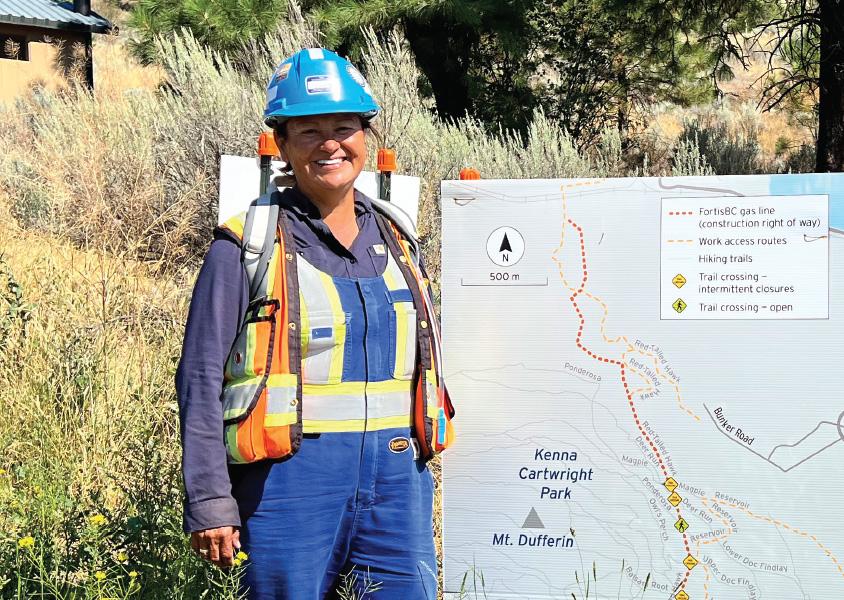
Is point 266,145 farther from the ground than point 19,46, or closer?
closer

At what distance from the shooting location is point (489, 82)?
1363 cm

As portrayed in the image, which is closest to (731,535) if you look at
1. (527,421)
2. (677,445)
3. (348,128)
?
(677,445)

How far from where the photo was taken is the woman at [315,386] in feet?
7.52

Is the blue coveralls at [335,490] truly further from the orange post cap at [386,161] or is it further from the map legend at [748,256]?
the map legend at [748,256]

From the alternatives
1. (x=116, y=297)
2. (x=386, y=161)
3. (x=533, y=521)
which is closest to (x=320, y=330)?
(x=386, y=161)

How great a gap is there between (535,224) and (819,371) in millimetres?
942

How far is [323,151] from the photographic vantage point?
2.42 meters

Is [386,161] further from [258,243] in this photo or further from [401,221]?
[258,243]

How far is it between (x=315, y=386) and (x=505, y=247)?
3.03 feet

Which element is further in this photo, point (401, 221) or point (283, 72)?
point (401, 221)

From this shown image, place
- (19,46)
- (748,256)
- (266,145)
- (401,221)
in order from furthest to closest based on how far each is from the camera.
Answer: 1. (19,46)
2. (266,145)
3. (748,256)
4. (401,221)

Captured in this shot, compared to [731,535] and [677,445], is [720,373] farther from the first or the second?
[731,535]

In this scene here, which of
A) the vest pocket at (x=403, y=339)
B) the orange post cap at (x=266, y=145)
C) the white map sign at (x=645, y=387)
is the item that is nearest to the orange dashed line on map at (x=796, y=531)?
the white map sign at (x=645, y=387)

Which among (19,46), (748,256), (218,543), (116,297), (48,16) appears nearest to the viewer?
(218,543)
